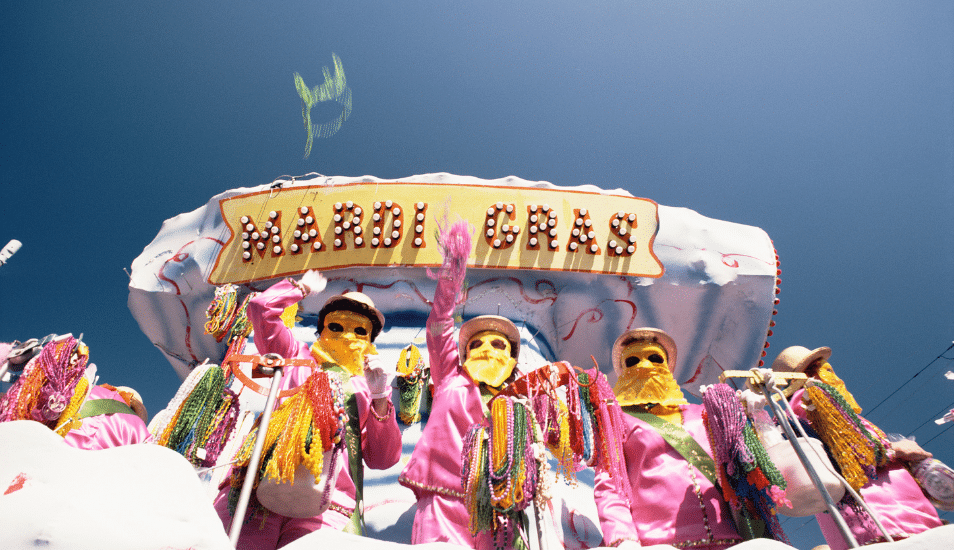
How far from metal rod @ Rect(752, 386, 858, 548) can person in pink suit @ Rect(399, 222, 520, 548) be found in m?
1.59

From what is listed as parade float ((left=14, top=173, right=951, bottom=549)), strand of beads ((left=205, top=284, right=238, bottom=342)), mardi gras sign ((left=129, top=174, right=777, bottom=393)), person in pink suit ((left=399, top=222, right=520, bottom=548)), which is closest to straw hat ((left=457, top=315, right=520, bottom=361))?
person in pink suit ((left=399, top=222, right=520, bottom=548))

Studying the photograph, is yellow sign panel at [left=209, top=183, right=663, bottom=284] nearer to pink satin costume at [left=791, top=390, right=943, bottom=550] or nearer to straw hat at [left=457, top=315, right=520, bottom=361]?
straw hat at [left=457, top=315, right=520, bottom=361]

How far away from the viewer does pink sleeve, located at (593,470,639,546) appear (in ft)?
9.78

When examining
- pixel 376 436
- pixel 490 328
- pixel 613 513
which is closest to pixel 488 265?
pixel 490 328

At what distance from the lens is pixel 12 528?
153 cm

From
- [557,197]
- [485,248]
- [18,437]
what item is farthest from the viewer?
[557,197]

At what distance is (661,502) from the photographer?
3.15 metres

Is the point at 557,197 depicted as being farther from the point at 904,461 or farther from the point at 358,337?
the point at 904,461

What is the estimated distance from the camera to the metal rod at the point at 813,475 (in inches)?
91.0

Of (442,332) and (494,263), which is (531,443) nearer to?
(442,332)

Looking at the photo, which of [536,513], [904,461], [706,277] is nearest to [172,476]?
[536,513]

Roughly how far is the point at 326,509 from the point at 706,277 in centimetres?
502

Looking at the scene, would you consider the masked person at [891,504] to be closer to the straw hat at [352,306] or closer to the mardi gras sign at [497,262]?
the mardi gras sign at [497,262]

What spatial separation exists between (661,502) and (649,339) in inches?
46.9
